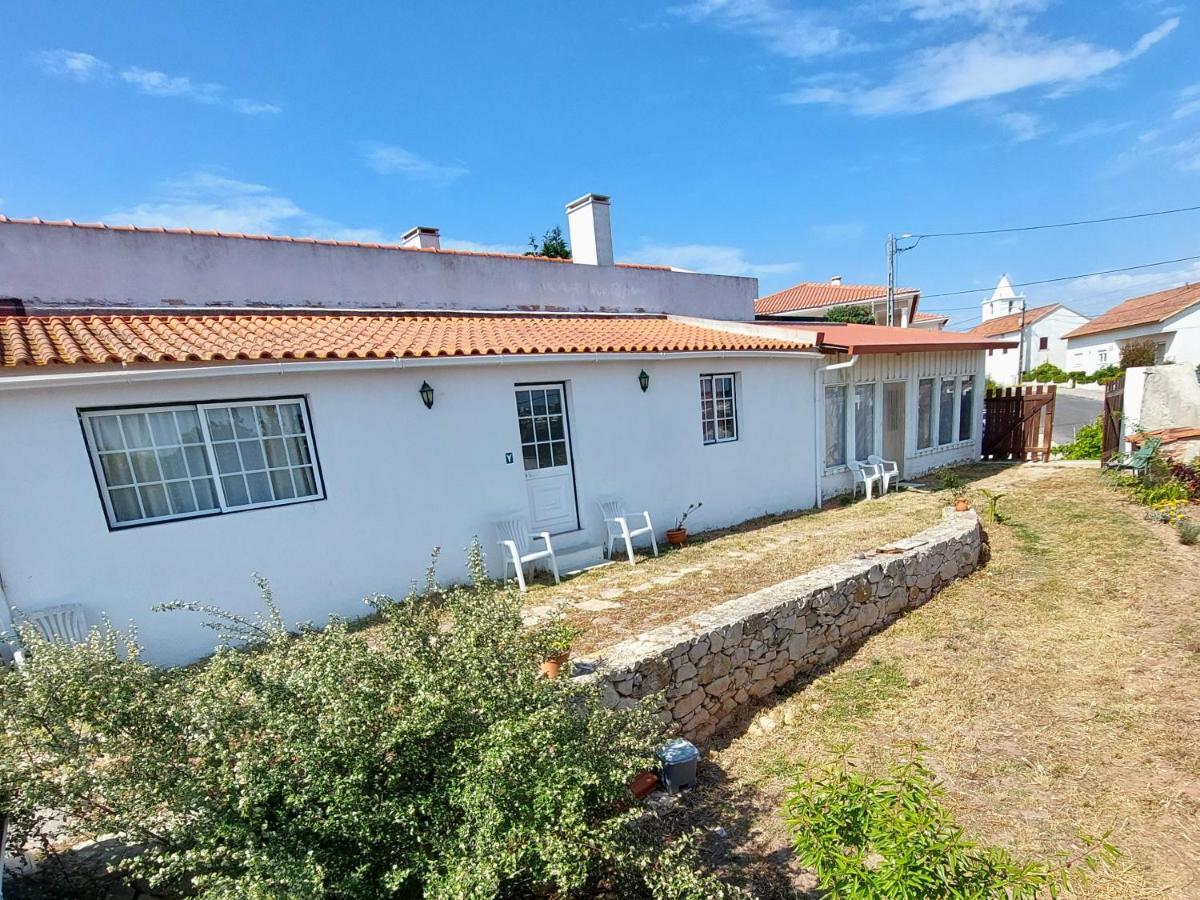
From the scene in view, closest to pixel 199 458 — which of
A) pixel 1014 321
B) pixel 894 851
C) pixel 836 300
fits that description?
pixel 894 851

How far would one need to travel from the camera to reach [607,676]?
4.33 meters

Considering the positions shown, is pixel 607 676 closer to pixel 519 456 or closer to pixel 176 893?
pixel 176 893

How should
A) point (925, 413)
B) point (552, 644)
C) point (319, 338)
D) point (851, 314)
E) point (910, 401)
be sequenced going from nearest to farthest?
point (552, 644)
point (319, 338)
point (910, 401)
point (925, 413)
point (851, 314)

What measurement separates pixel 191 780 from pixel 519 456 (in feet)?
18.3

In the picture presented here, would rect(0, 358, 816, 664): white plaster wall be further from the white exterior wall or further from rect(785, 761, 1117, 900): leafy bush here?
rect(785, 761, 1117, 900): leafy bush

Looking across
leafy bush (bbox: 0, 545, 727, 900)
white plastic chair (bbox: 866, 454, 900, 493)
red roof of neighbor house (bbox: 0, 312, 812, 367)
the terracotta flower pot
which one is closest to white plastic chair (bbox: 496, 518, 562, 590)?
red roof of neighbor house (bbox: 0, 312, 812, 367)

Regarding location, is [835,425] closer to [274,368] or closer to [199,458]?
[274,368]

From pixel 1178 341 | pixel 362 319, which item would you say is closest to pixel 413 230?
pixel 362 319

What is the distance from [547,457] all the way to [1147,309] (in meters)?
45.9

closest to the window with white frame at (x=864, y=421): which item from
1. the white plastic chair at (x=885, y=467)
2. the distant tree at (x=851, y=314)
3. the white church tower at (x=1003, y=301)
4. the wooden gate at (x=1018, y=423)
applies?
the white plastic chair at (x=885, y=467)

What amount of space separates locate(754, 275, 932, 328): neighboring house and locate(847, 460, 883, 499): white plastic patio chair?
1583cm

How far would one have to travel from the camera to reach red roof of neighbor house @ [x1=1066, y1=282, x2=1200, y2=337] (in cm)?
3081

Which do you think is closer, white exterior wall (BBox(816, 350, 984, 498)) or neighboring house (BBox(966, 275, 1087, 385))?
white exterior wall (BBox(816, 350, 984, 498))

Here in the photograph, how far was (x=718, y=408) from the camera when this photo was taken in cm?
1007
